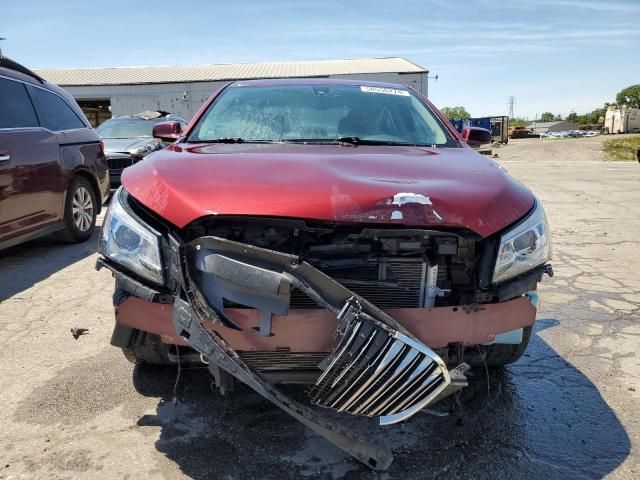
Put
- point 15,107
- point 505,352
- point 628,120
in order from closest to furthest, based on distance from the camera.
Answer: point 505,352 → point 15,107 → point 628,120

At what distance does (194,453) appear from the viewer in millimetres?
2248

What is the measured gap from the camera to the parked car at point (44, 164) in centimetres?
483

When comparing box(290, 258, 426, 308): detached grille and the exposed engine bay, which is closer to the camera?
the exposed engine bay

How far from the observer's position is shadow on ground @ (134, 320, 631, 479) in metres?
2.16

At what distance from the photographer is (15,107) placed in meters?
5.14

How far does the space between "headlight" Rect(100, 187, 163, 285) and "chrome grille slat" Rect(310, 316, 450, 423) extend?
2.48ft

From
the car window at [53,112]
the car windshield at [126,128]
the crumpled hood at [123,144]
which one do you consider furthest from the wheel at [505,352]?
the car windshield at [126,128]

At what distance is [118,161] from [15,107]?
14.0 feet

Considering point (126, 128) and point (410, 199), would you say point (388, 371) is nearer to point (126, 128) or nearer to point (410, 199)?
point (410, 199)

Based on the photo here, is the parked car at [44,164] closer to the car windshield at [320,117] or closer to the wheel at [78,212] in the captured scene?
the wheel at [78,212]

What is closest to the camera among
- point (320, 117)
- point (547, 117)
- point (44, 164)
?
point (320, 117)

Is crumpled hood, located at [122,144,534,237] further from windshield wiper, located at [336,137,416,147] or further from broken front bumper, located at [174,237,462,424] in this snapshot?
windshield wiper, located at [336,137,416,147]

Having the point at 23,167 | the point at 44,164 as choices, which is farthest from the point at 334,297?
the point at 44,164

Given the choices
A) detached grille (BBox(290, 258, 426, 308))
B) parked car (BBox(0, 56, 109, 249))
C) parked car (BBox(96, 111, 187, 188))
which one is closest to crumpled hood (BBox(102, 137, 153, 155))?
parked car (BBox(96, 111, 187, 188))
